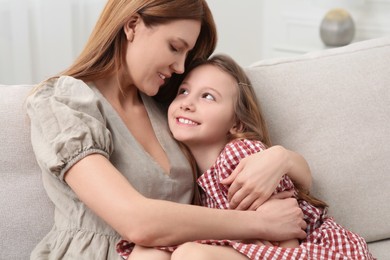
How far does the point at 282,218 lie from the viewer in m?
1.68

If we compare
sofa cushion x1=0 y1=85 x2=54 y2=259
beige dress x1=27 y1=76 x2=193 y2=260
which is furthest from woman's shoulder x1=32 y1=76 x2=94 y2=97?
sofa cushion x1=0 y1=85 x2=54 y2=259

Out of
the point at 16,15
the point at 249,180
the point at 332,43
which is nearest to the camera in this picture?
the point at 249,180

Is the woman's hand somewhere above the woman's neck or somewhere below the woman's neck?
below

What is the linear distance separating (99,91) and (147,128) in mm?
154

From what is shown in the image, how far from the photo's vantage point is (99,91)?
1.79 m

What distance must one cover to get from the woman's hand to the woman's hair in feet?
1.59

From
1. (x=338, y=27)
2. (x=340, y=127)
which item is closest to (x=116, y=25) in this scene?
(x=340, y=127)

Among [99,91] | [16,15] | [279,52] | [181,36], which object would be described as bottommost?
[279,52]

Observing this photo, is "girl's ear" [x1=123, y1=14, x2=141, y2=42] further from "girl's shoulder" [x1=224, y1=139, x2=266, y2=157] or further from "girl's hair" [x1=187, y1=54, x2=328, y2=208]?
"girl's shoulder" [x1=224, y1=139, x2=266, y2=157]

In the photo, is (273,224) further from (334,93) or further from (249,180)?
(334,93)

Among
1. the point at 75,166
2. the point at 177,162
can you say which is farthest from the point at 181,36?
the point at 75,166

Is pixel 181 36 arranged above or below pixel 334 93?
above

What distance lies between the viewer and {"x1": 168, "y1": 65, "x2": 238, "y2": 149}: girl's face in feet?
5.94

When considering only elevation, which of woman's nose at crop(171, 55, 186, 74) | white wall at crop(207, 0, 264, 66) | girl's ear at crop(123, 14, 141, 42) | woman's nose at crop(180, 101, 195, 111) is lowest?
white wall at crop(207, 0, 264, 66)
